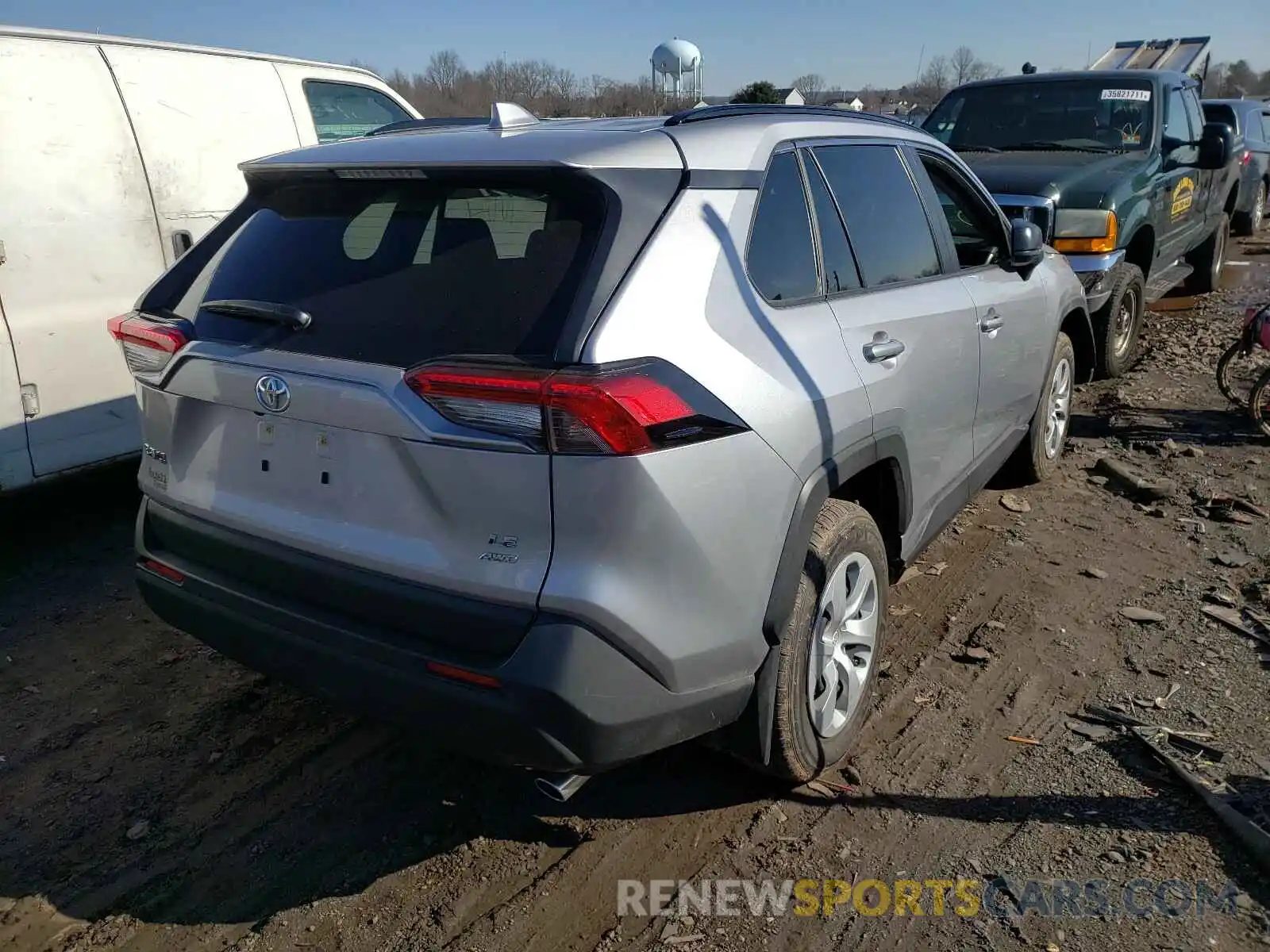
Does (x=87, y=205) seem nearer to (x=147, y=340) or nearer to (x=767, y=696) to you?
(x=147, y=340)

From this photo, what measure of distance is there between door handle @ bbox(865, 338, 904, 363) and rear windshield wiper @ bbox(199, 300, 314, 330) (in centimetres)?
161

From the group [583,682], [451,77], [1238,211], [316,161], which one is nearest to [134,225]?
[316,161]

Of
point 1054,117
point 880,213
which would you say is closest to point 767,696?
point 880,213

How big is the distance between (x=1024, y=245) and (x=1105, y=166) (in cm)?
377

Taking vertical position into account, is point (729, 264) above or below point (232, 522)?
above

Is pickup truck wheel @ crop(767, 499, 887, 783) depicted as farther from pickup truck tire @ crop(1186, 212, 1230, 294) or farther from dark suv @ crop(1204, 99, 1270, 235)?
dark suv @ crop(1204, 99, 1270, 235)

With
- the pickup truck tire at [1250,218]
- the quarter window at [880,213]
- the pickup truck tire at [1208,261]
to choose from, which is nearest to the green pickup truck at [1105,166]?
the pickup truck tire at [1208,261]

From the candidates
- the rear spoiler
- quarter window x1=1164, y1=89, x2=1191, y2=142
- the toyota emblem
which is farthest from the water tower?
the toyota emblem

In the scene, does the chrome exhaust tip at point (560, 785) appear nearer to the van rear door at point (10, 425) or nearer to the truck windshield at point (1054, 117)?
the van rear door at point (10, 425)

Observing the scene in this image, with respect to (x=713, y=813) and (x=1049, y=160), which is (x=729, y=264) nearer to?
(x=713, y=813)

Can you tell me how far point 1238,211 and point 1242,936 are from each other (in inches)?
583

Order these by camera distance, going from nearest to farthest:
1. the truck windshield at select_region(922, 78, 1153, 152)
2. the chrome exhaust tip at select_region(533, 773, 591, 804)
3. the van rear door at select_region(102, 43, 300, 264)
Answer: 1. the chrome exhaust tip at select_region(533, 773, 591, 804)
2. the van rear door at select_region(102, 43, 300, 264)
3. the truck windshield at select_region(922, 78, 1153, 152)

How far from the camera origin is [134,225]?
481cm

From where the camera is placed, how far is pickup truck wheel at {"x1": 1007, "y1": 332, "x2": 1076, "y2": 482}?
512 centimetres
